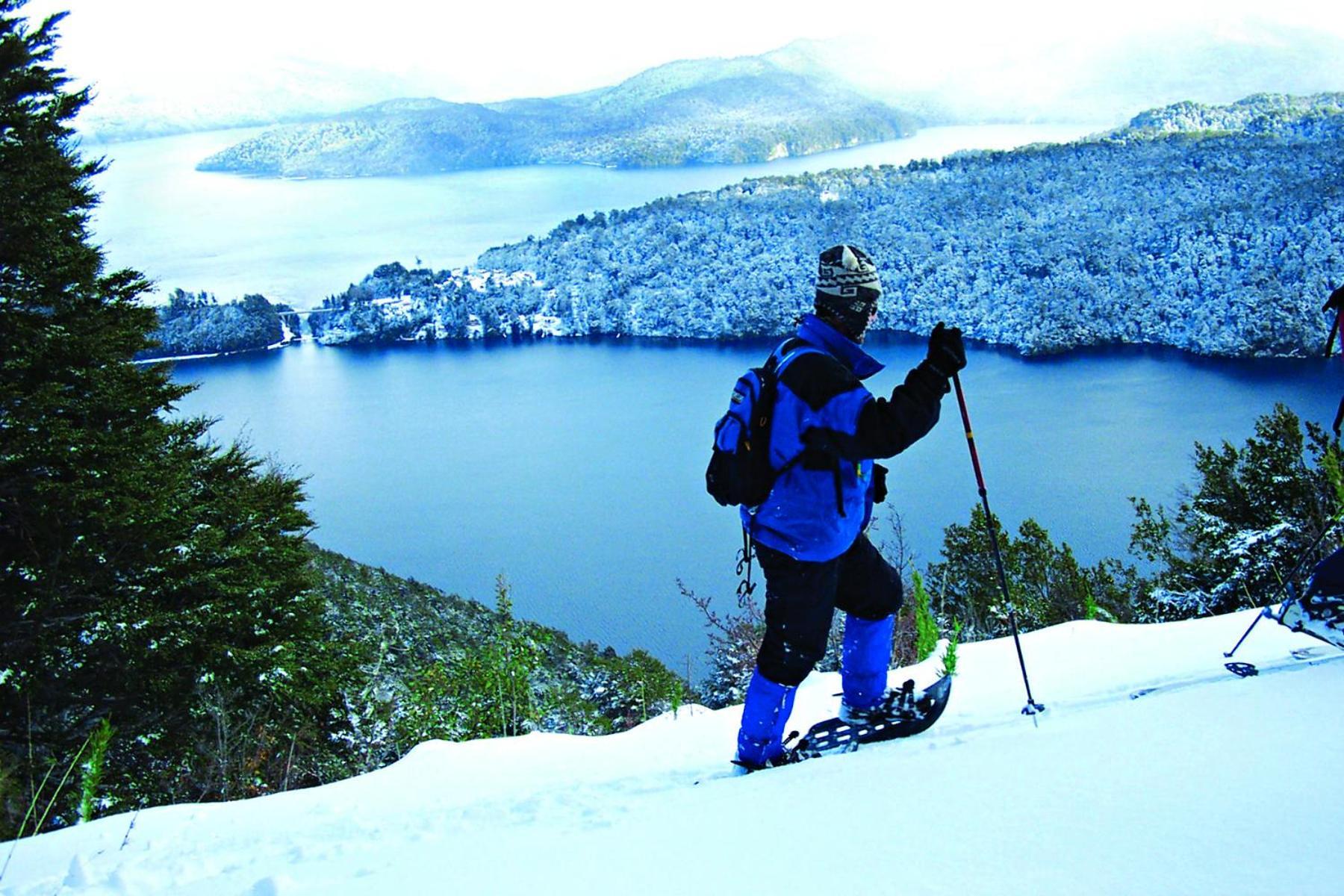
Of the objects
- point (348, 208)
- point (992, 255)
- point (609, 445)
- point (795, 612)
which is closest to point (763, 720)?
point (795, 612)

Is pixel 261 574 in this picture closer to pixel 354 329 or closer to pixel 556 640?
pixel 556 640

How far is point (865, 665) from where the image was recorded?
3240 mm

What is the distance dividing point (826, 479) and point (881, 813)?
0.99 m

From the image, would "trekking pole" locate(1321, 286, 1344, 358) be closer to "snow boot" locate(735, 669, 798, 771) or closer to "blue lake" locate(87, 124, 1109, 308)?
"snow boot" locate(735, 669, 798, 771)

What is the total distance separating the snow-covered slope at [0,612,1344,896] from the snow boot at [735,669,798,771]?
0.33 feet

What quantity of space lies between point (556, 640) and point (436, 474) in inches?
953

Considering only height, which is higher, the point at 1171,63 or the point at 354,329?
the point at 1171,63

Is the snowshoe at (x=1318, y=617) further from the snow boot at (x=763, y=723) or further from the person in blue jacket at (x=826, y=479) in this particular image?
the snow boot at (x=763, y=723)

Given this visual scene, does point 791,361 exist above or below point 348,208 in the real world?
below

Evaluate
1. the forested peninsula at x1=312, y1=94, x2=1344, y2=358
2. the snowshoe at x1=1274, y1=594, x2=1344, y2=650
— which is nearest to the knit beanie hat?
the snowshoe at x1=1274, y1=594, x2=1344, y2=650

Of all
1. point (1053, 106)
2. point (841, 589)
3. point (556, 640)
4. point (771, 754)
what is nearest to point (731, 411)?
point (841, 589)

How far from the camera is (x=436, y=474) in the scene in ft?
143

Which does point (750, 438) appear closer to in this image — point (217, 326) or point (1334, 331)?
→ point (1334, 331)

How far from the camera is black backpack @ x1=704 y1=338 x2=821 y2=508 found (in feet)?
9.15
